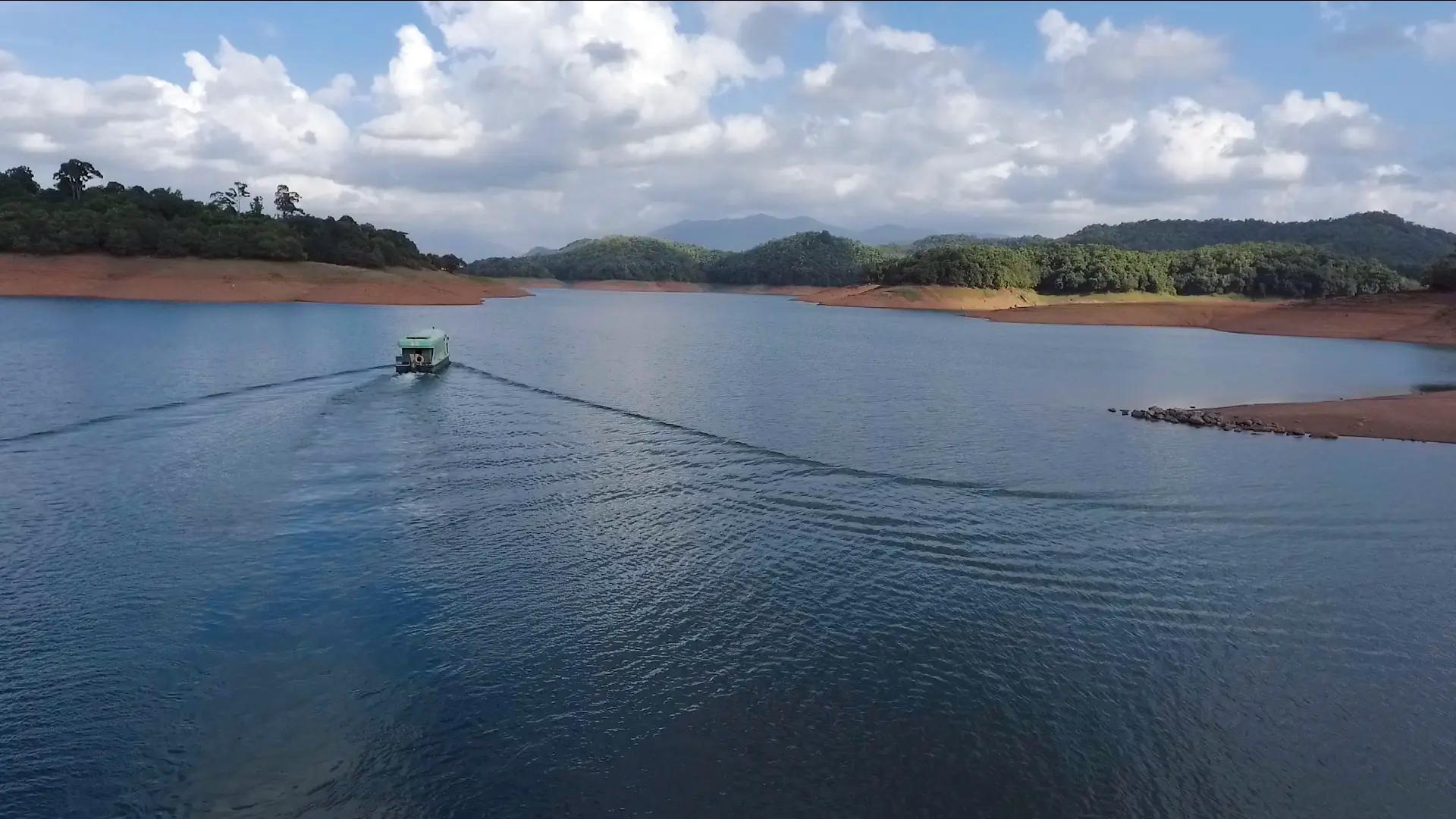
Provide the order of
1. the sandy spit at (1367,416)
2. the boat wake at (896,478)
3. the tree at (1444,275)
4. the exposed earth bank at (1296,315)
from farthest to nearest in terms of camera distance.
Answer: the tree at (1444,275), the exposed earth bank at (1296,315), the sandy spit at (1367,416), the boat wake at (896,478)

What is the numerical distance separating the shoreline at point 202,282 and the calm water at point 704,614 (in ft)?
189

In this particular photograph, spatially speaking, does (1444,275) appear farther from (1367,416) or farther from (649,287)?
(649,287)

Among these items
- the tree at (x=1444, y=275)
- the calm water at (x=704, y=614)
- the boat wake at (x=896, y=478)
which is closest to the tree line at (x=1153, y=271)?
the tree at (x=1444, y=275)

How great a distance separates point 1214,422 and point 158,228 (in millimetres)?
88727

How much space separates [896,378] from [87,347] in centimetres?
3434

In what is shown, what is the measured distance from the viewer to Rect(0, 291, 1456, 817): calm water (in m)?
8.35

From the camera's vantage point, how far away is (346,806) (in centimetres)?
768

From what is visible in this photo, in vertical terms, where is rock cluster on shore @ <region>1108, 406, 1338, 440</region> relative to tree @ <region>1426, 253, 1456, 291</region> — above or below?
below

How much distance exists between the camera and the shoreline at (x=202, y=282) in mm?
73000

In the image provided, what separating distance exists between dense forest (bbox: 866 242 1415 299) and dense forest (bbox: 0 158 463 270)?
69462mm

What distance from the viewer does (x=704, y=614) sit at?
38.7ft

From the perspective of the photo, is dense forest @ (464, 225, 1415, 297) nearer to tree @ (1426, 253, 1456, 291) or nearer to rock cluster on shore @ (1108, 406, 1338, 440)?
tree @ (1426, 253, 1456, 291)

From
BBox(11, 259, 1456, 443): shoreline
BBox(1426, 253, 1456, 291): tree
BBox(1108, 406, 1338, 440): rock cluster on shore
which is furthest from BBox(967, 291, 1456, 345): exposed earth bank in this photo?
BBox(1108, 406, 1338, 440): rock cluster on shore

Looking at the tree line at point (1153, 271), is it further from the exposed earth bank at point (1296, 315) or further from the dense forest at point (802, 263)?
the dense forest at point (802, 263)
